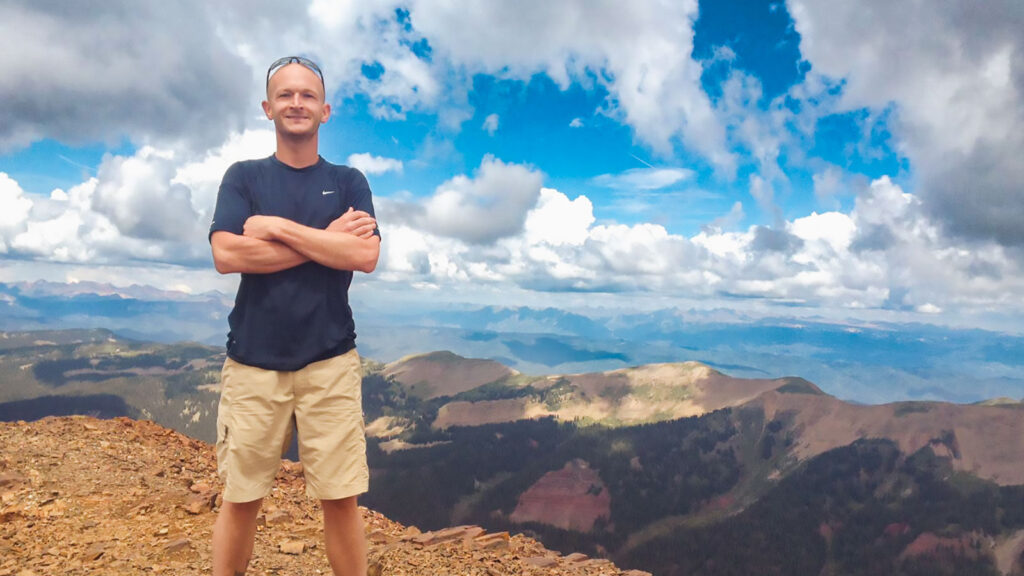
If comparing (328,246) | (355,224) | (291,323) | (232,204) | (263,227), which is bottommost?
(291,323)

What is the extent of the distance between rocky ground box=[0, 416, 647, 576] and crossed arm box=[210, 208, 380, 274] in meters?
5.73

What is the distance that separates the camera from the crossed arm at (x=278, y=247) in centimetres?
537

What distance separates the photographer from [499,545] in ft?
45.7

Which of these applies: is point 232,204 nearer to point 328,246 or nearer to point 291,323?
point 328,246

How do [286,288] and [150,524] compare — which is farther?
[150,524]

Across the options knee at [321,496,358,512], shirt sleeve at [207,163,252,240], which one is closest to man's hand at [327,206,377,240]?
shirt sleeve at [207,163,252,240]

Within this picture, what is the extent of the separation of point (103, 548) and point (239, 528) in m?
4.90

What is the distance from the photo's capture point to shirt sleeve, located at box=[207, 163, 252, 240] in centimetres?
563

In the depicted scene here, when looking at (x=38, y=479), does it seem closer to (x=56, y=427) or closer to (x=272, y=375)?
(x=56, y=427)

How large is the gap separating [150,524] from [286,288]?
26.2 ft

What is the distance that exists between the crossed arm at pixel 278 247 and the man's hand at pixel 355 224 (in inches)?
3.3

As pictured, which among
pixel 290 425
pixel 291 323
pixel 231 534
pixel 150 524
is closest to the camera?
pixel 291 323

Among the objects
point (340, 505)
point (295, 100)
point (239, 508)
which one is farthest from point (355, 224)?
point (239, 508)

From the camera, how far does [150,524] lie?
10297 millimetres
